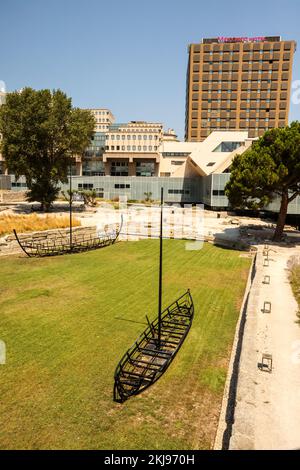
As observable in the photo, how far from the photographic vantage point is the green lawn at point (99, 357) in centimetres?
976

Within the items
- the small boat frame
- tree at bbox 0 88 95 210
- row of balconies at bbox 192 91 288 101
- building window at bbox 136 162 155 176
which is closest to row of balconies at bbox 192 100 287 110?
row of balconies at bbox 192 91 288 101

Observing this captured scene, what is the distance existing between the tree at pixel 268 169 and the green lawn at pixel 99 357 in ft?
39.2

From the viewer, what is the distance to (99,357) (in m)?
14.0

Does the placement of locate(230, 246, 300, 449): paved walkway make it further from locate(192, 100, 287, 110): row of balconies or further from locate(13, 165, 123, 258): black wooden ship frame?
locate(192, 100, 287, 110): row of balconies

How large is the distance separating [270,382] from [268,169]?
26229mm

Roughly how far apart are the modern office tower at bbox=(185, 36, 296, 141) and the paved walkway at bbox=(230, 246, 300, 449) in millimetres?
111678

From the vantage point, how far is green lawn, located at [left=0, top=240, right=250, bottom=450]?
32.0 ft

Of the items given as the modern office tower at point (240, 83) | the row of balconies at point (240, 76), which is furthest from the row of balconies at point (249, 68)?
the row of balconies at point (240, 76)

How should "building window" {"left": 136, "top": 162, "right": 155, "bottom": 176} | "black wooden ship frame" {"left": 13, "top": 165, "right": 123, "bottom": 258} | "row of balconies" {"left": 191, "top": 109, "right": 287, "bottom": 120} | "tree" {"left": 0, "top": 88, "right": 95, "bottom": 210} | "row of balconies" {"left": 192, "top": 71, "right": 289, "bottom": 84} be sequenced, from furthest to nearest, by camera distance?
"row of balconies" {"left": 191, "top": 109, "right": 287, "bottom": 120}
"row of balconies" {"left": 192, "top": 71, "right": 289, "bottom": 84}
"building window" {"left": 136, "top": 162, "right": 155, "bottom": 176}
"tree" {"left": 0, "top": 88, "right": 95, "bottom": 210}
"black wooden ship frame" {"left": 13, "top": 165, "right": 123, "bottom": 258}

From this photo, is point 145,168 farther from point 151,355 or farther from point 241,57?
point 151,355

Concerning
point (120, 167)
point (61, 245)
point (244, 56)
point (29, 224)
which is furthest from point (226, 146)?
point (244, 56)

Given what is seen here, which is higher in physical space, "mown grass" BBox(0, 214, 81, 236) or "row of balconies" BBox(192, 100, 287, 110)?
"row of balconies" BBox(192, 100, 287, 110)

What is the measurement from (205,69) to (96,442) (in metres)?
129
